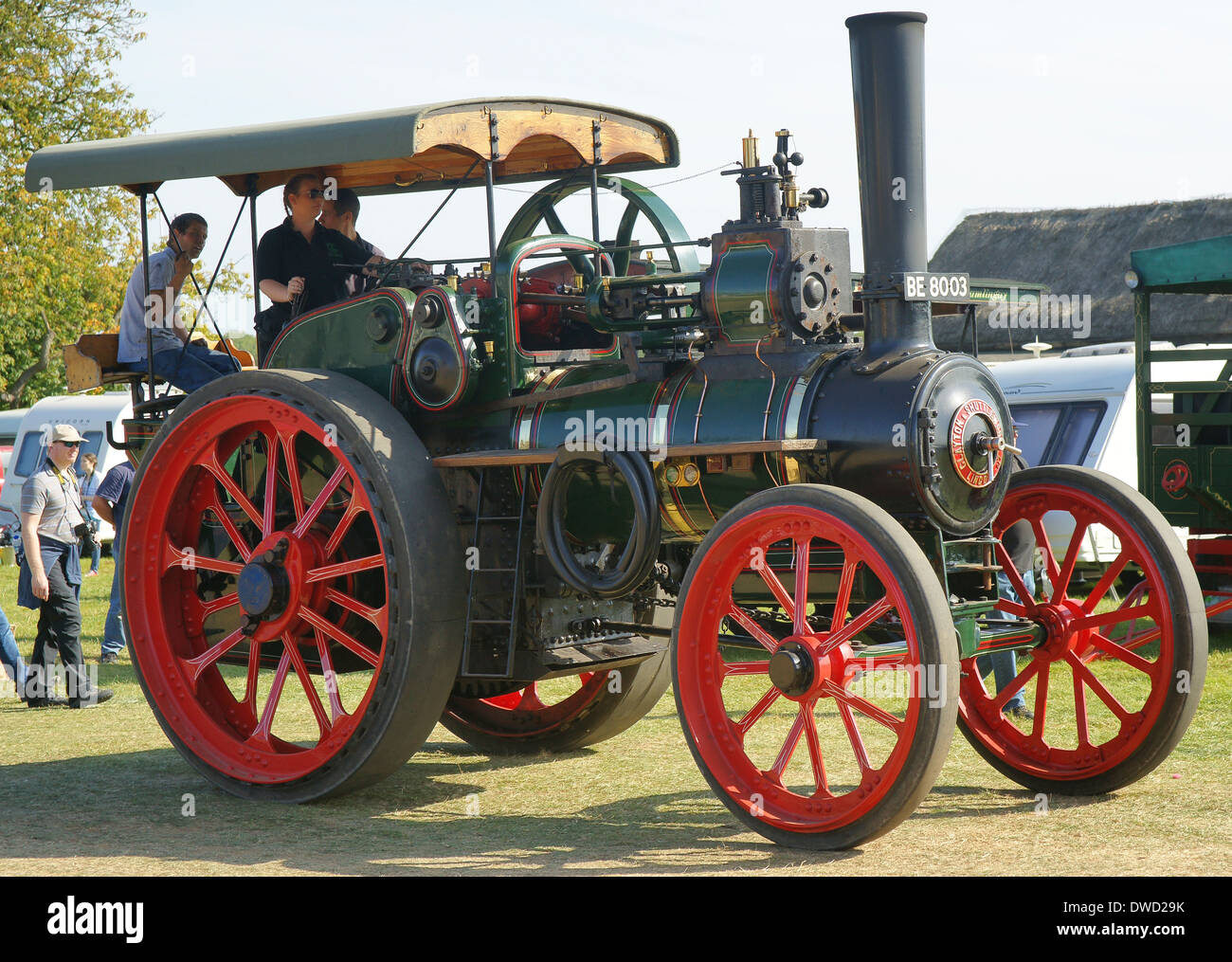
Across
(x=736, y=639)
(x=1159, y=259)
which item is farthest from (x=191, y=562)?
(x=1159, y=259)

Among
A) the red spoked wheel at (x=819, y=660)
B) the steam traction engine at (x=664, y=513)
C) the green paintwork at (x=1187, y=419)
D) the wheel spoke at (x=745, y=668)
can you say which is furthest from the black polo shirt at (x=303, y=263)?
the green paintwork at (x=1187, y=419)

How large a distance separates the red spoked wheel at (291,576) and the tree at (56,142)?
20854 mm

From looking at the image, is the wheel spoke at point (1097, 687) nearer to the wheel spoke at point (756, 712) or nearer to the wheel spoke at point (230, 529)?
the wheel spoke at point (756, 712)

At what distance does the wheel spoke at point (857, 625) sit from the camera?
184 inches

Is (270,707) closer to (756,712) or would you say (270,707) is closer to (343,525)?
(343,525)

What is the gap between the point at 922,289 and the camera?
5.36m

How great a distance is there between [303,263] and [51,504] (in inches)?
124

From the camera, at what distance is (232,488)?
243 inches

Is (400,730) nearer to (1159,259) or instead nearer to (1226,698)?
(1226,698)

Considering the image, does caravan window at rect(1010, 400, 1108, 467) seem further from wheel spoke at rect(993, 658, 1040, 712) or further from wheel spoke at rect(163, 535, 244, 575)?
wheel spoke at rect(163, 535, 244, 575)

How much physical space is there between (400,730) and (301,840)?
0.53m

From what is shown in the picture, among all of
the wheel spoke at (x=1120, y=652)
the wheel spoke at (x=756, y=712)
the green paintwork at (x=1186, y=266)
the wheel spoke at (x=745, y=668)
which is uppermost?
the green paintwork at (x=1186, y=266)

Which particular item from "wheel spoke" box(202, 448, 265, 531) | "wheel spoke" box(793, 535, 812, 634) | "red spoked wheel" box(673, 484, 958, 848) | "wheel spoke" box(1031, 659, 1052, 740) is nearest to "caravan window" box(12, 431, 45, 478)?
"wheel spoke" box(202, 448, 265, 531)

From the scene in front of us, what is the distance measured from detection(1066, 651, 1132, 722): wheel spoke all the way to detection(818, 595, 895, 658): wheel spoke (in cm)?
136
